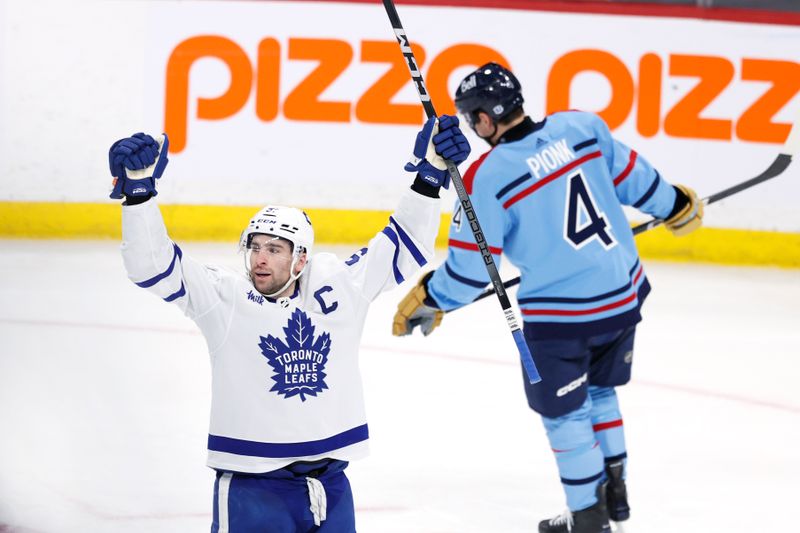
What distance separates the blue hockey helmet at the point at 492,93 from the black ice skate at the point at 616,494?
1.02m

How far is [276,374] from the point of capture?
8.36ft

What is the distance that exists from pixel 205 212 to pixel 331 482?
4.52 m

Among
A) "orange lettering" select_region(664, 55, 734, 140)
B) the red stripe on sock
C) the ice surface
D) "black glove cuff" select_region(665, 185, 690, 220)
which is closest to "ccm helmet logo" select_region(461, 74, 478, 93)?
"black glove cuff" select_region(665, 185, 690, 220)

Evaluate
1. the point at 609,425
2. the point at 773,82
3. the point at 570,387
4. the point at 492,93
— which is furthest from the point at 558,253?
the point at 773,82

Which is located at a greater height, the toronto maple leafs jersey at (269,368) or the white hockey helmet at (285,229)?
the white hockey helmet at (285,229)

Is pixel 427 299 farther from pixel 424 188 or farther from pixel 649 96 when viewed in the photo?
pixel 649 96

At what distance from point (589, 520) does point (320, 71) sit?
3898 millimetres

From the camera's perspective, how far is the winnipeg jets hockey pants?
255cm

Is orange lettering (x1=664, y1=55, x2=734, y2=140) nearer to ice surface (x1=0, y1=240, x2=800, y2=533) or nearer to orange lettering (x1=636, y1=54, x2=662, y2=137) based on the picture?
orange lettering (x1=636, y1=54, x2=662, y2=137)

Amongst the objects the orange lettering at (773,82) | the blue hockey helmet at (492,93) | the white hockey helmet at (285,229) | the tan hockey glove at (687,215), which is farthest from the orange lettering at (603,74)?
the white hockey helmet at (285,229)

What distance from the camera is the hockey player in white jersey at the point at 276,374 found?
255cm

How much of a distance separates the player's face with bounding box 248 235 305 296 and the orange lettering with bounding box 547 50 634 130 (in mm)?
4547

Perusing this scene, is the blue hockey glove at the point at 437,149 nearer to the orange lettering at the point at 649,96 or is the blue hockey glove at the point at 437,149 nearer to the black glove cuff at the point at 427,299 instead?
the black glove cuff at the point at 427,299

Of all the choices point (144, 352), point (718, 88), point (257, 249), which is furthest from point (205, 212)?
point (257, 249)
